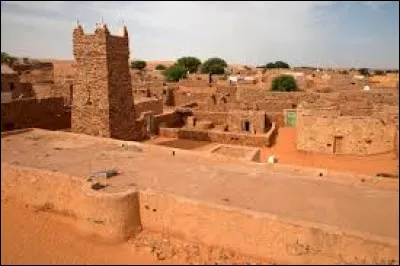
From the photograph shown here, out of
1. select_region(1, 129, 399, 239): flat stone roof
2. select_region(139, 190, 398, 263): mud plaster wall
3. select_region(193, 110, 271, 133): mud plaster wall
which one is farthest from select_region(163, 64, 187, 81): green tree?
select_region(139, 190, 398, 263): mud plaster wall

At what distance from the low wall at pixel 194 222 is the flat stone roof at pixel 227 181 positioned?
0.33m

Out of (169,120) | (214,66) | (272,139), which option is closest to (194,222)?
(272,139)

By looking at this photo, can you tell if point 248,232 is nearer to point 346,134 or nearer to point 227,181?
point 227,181

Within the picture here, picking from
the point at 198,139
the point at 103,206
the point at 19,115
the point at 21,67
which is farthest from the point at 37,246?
the point at 21,67

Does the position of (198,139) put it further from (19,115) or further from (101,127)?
(19,115)

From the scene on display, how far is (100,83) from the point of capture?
1427 centimetres

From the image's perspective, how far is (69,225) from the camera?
8.25 m

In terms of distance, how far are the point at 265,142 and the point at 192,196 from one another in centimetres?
1035

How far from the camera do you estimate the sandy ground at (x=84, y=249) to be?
696cm

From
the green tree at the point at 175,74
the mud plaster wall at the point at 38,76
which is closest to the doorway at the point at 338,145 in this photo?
the mud plaster wall at the point at 38,76

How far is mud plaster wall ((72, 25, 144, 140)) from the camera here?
1409cm

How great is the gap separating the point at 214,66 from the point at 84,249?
178ft

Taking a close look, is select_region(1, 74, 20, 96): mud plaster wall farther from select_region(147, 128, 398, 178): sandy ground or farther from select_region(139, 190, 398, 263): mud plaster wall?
select_region(139, 190, 398, 263): mud plaster wall

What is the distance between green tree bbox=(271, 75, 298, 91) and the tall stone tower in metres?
20.4
